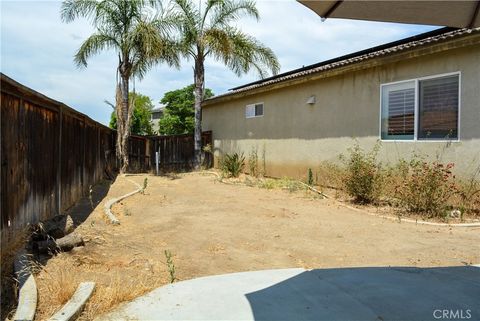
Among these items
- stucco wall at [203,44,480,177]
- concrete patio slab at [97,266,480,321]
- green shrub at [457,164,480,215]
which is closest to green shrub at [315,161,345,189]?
stucco wall at [203,44,480,177]

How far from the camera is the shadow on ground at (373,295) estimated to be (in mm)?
3365

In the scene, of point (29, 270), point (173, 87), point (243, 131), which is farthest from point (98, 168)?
point (173, 87)

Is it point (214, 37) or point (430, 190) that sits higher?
point (214, 37)

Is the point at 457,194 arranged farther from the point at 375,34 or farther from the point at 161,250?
the point at 375,34

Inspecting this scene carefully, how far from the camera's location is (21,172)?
202 inches

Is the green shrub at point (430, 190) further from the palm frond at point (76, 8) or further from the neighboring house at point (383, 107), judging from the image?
the palm frond at point (76, 8)

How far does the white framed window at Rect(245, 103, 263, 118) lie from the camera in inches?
623

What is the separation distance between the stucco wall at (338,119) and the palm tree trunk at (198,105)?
1.26 meters

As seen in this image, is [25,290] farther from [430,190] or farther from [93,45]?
[93,45]

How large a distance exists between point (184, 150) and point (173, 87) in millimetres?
15912

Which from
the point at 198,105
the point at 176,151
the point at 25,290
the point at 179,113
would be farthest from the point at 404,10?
the point at 179,113

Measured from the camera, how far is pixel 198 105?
18.3 metres

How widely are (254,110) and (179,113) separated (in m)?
17.7

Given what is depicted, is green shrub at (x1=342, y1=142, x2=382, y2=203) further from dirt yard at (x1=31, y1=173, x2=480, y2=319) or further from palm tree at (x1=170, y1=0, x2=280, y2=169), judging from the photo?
palm tree at (x1=170, y1=0, x2=280, y2=169)
